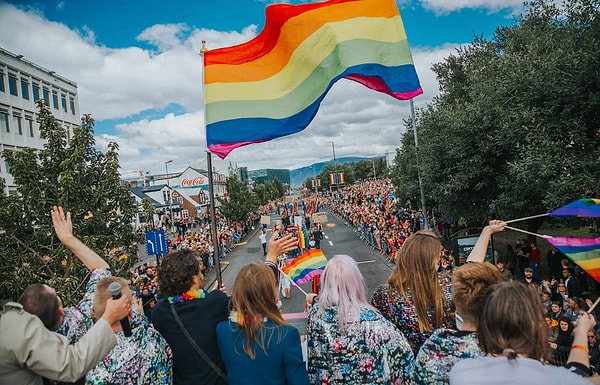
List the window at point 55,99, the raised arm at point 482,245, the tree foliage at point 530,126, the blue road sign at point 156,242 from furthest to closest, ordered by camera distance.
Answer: the window at point 55,99 < the blue road sign at point 156,242 < the tree foliage at point 530,126 < the raised arm at point 482,245

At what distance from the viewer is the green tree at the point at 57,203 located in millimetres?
8920

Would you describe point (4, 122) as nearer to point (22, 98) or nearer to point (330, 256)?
point (22, 98)

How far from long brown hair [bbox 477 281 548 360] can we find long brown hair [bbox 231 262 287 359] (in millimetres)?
1175

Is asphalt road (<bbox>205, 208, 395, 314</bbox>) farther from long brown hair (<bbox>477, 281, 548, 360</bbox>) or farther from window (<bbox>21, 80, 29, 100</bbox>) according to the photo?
window (<bbox>21, 80, 29, 100</bbox>)

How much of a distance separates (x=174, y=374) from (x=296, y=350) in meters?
0.96

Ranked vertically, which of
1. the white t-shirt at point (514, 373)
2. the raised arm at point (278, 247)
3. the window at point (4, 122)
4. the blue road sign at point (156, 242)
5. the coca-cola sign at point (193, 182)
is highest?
the window at point (4, 122)

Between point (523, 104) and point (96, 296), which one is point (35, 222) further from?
point (523, 104)

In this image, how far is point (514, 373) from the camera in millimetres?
1729

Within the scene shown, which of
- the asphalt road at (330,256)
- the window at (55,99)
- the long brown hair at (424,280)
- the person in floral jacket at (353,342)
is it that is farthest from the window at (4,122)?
the long brown hair at (424,280)

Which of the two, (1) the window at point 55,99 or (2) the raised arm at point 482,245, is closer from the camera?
(2) the raised arm at point 482,245

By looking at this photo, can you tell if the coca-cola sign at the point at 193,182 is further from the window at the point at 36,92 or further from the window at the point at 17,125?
the window at the point at 17,125

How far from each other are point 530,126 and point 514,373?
9.84 meters

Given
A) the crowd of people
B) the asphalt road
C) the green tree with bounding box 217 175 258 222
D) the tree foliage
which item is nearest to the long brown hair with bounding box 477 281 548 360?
the crowd of people

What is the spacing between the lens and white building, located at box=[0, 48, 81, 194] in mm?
28234
